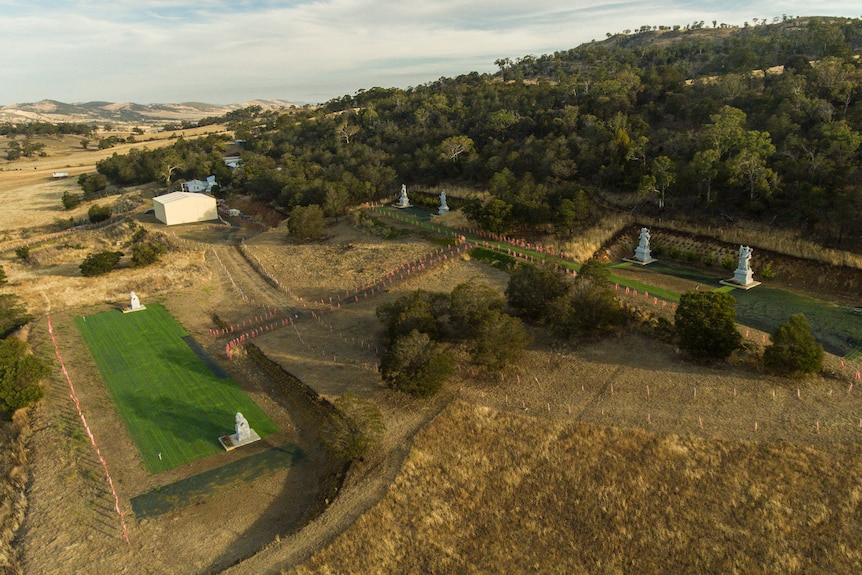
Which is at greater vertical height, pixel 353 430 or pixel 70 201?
pixel 70 201

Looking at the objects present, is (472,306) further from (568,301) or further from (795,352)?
(795,352)

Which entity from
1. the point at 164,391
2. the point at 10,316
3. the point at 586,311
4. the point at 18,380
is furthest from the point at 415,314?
the point at 10,316

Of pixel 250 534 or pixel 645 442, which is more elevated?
Result: pixel 645 442

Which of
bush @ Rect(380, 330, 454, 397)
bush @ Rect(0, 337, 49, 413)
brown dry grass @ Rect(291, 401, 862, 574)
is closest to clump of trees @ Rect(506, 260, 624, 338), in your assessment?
bush @ Rect(380, 330, 454, 397)

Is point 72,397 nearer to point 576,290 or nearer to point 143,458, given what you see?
point 143,458

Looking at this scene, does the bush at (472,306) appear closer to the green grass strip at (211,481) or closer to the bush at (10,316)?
the green grass strip at (211,481)

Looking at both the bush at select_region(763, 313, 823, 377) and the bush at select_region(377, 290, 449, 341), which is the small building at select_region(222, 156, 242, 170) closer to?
the bush at select_region(377, 290, 449, 341)

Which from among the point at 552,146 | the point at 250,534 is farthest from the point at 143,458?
the point at 552,146

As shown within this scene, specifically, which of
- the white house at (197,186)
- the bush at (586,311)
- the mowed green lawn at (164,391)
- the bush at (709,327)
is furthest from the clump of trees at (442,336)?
the white house at (197,186)
